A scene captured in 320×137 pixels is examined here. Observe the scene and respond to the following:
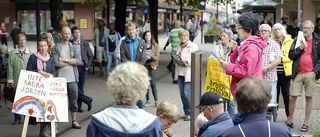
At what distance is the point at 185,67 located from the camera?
1134cm

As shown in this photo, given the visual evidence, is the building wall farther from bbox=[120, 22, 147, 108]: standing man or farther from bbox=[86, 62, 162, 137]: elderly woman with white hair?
bbox=[86, 62, 162, 137]: elderly woman with white hair

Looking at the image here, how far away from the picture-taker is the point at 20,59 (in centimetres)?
1094

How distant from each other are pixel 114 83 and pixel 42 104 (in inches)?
217

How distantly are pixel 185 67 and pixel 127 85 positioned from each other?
7.51m

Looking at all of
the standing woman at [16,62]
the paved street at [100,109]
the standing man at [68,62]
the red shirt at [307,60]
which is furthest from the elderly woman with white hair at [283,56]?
the standing woman at [16,62]

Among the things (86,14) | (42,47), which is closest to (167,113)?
(42,47)

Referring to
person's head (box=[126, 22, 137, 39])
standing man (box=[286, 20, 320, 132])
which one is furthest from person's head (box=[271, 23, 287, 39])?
person's head (box=[126, 22, 137, 39])

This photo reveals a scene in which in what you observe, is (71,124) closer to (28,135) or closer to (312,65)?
(28,135)

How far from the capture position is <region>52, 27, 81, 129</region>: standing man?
10455 millimetres

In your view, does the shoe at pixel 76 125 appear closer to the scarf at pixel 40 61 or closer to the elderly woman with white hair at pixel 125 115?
the scarf at pixel 40 61

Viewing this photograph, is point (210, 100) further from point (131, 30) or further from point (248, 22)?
point (131, 30)

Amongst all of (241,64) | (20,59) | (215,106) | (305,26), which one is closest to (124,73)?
(215,106)

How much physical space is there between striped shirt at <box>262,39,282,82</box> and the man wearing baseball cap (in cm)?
411

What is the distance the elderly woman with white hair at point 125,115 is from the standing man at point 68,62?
6638mm
